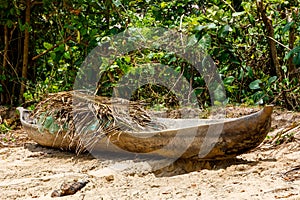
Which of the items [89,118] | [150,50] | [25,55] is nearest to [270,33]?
[150,50]

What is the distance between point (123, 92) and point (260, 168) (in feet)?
8.39

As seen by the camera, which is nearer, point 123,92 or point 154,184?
point 154,184

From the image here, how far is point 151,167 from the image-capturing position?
8.64 feet

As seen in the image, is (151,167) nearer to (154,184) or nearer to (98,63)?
(154,184)

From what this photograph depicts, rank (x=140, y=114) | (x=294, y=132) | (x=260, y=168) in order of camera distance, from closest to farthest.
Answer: (x=260, y=168) < (x=294, y=132) < (x=140, y=114)

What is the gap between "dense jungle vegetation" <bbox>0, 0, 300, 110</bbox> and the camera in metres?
3.97

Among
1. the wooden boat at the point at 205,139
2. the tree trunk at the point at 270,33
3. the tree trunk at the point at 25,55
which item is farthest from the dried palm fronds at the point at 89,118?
the tree trunk at the point at 25,55

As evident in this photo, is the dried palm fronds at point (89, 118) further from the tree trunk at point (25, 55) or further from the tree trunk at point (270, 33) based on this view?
the tree trunk at point (25, 55)

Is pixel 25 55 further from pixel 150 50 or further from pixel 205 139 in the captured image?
pixel 205 139

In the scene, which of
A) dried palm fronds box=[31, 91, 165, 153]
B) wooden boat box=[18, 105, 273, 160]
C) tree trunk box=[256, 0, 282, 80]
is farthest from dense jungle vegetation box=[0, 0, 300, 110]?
wooden boat box=[18, 105, 273, 160]

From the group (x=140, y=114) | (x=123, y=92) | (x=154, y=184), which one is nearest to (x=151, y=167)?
(x=154, y=184)

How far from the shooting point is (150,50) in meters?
4.53

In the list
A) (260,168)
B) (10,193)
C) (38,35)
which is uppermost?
(38,35)

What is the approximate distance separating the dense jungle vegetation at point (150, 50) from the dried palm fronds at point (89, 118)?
37.6 inches
